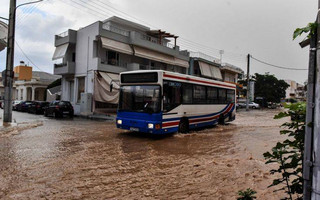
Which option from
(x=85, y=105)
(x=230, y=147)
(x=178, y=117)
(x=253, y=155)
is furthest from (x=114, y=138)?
(x=85, y=105)

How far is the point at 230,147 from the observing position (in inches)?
380

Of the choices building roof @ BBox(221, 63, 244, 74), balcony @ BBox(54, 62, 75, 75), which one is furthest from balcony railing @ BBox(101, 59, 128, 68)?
building roof @ BBox(221, 63, 244, 74)

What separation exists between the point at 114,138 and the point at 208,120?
237 inches

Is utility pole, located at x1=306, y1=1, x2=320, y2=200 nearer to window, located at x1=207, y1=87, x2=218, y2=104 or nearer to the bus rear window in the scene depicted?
the bus rear window

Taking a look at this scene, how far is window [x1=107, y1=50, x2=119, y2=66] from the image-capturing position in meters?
25.3

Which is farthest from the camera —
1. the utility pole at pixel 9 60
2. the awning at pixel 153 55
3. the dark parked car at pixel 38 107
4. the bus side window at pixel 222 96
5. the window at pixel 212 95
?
the awning at pixel 153 55

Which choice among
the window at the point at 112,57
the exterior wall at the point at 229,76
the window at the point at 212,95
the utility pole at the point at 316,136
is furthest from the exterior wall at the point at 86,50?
the exterior wall at the point at 229,76

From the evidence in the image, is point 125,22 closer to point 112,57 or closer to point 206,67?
point 112,57

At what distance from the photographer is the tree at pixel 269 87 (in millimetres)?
61969

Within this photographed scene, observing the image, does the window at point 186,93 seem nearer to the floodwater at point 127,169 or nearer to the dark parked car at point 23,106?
the floodwater at point 127,169

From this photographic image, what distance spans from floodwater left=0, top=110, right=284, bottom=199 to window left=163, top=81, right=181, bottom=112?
154 centimetres

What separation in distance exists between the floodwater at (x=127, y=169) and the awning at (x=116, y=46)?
14.6m

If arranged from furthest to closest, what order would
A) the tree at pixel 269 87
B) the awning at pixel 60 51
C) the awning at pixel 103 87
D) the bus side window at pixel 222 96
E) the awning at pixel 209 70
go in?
1. the tree at pixel 269 87
2. the awning at pixel 209 70
3. the awning at pixel 60 51
4. the awning at pixel 103 87
5. the bus side window at pixel 222 96

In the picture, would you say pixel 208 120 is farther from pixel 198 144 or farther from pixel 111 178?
pixel 111 178
